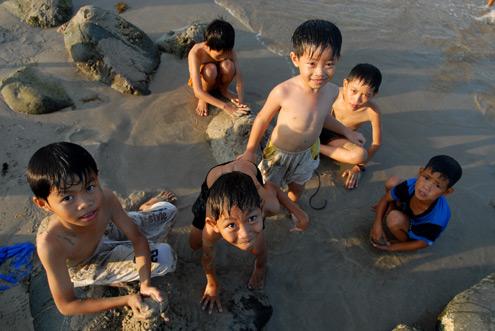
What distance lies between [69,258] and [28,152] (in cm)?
179

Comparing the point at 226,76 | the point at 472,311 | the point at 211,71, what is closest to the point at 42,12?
the point at 211,71

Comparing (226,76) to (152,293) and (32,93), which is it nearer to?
(32,93)

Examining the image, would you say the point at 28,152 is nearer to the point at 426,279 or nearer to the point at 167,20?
the point at 167,20

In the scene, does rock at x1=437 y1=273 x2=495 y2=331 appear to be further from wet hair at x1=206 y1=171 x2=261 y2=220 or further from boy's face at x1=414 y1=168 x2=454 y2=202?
wet hair at x1=206 y1=171 x2=261 y2=220

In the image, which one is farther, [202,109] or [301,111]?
[202,109]

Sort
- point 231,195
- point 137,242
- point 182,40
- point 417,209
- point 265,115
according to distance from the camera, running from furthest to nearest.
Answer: point 182,40, point 417,209, point 265,115, point 137,242, point 231,195

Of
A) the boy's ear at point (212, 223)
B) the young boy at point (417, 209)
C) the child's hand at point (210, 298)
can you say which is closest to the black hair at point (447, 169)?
the young boy at point (417, 209)

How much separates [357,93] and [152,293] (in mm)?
2469

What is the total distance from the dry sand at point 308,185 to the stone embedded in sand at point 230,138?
134 millimetres

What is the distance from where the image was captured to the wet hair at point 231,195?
2.15m

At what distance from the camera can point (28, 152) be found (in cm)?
371

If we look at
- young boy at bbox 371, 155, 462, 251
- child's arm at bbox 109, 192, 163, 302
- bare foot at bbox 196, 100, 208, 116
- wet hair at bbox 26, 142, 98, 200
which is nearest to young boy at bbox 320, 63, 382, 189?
young boy at bbox 371, 155, 462, 251

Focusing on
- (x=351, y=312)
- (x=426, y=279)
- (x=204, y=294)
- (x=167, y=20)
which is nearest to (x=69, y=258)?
(x=204, y=294)

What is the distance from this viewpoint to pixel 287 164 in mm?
3211
